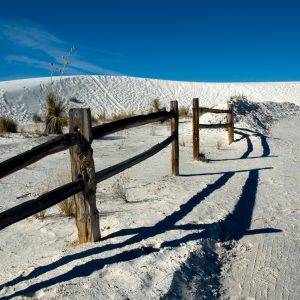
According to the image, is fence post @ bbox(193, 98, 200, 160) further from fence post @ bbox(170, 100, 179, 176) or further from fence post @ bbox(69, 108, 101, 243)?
fence post @ bbox(69, 108, 101, 243)

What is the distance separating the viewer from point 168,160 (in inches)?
344

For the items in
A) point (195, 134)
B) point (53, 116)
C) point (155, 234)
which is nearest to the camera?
point (155, 234)

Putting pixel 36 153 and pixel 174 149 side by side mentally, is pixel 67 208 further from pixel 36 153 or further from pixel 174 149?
pixel 174 149

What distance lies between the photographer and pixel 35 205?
123 inches

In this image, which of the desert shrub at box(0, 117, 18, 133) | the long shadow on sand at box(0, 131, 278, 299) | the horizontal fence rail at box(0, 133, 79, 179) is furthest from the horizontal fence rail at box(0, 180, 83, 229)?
the desert shrub at box(0, 117, 18, 133)

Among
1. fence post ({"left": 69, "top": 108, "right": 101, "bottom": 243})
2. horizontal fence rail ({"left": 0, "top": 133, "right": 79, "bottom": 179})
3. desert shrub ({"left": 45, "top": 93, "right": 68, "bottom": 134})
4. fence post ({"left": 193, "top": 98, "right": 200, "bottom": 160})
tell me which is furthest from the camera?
desert shrub ({"left": 45, "top": 93, "right": 68, "bottom": 134})

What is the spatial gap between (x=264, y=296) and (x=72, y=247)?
1655 mm

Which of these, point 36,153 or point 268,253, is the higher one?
point 36,153

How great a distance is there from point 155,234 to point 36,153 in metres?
1.40

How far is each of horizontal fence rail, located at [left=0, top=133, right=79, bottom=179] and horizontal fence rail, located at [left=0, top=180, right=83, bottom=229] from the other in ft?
0.91

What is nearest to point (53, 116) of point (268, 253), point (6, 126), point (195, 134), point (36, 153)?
point (6, 126)

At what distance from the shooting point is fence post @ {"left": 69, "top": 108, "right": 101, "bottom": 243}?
3559mm

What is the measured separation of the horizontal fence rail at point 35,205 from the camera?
2863 millimetres

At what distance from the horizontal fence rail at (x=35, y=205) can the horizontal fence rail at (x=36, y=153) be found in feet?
0.91
